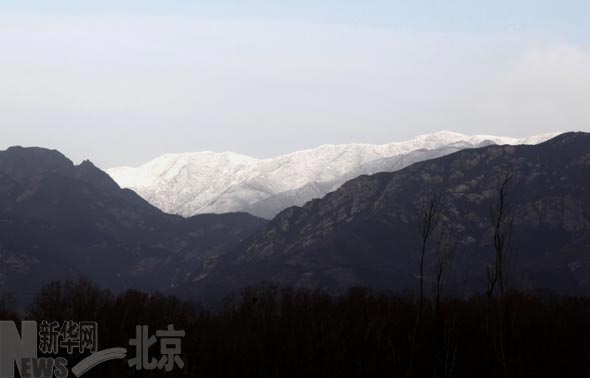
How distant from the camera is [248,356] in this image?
98875 mm

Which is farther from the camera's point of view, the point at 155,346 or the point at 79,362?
the point at 155,346

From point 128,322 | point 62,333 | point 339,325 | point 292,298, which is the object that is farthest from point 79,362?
point 292,298

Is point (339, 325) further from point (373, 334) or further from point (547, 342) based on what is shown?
point (547, 342)

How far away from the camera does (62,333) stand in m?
83.4

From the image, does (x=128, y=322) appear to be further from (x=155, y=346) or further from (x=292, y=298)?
(x=292, y=298)

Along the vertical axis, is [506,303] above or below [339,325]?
above

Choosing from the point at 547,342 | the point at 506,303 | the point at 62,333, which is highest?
the point at 506,303

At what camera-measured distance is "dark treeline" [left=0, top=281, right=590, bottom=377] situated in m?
97.3

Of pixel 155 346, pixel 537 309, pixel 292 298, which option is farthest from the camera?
pixel 292 298

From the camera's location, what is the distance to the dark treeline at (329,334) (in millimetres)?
97312

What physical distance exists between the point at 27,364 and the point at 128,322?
4484 centimetres

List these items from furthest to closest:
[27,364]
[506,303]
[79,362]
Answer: [79,362] < [27,364] < [506,303]

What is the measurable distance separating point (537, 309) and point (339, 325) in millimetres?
33972

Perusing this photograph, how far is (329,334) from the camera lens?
111000 mm
